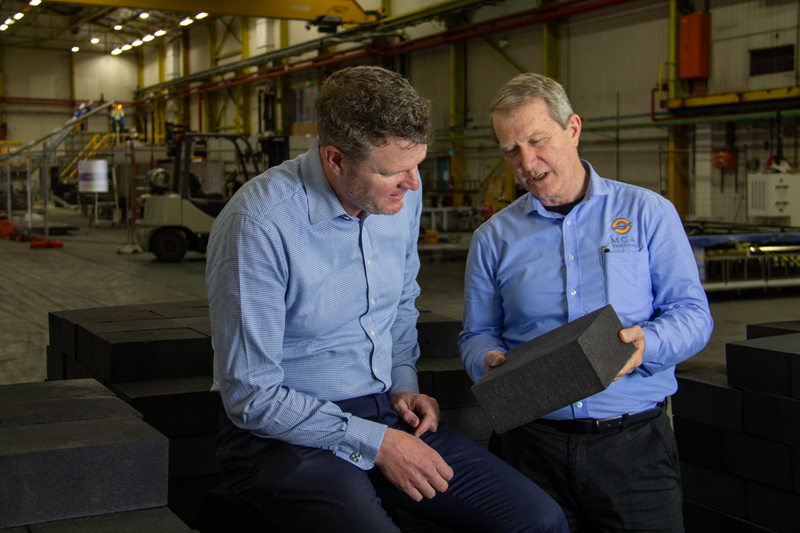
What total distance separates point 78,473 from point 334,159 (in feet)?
2.62

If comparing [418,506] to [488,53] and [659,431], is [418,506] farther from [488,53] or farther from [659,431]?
[488,53]

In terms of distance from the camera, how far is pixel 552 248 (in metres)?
1.91

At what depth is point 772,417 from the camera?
230 centimetres

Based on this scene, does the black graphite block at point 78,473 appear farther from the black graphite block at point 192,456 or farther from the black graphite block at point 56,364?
the black graphite block at point 56,364

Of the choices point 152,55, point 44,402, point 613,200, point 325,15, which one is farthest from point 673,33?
point 152,55

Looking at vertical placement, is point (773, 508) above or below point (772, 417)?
below

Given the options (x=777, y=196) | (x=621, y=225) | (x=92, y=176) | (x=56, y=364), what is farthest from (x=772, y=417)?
(x=92, y=176)

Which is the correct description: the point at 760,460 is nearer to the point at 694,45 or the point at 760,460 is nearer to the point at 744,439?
the point at 744,439

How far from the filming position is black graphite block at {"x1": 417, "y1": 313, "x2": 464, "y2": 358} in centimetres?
284

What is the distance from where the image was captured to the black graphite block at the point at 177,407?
2.40 m

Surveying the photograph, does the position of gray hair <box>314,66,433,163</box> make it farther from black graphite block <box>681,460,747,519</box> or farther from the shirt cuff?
black graphite block <box>681,460,747,519</box>

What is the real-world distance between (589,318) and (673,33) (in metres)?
10.9

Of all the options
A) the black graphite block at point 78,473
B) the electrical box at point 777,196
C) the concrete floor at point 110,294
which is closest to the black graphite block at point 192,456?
the black graphite block at point 78,473

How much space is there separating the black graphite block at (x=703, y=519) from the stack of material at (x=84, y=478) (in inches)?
72.2
